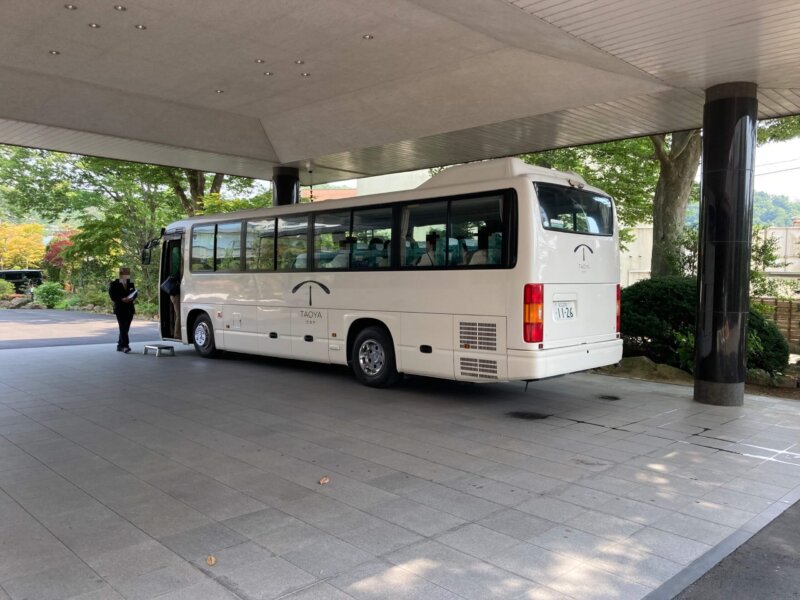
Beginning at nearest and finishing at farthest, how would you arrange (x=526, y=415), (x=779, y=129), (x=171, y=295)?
1. (x=526, y=415)
2. (x=171, y=295)
3. (x=779, y=129)

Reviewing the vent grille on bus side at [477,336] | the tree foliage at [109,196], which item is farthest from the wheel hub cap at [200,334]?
the tree foliage at [109,196]

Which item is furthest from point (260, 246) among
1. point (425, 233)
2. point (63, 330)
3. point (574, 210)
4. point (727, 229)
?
point (63, 330)

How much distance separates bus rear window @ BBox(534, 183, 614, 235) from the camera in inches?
309

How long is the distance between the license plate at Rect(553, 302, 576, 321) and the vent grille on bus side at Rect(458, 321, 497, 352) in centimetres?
78

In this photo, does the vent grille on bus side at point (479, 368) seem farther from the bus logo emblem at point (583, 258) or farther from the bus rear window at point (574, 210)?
the bus rear window at point (574, 210)

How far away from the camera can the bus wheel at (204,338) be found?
1295 centimetres

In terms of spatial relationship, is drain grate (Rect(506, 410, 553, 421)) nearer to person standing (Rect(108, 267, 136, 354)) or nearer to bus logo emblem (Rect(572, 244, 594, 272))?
bus logo emblem (Rect(572, 244, 594, 272))

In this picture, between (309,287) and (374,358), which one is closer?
(374,358)

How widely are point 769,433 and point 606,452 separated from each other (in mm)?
2283

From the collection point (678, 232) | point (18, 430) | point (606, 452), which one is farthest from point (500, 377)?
point (678, 232)

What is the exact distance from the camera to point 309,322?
10.6 metres

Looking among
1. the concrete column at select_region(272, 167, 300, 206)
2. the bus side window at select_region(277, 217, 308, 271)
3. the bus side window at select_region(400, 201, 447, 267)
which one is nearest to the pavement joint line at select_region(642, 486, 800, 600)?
the bus side window at select_region(400, 201, 447, 267)

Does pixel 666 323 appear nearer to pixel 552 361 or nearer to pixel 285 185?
pixel 552 361

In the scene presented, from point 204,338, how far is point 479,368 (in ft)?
23.6
